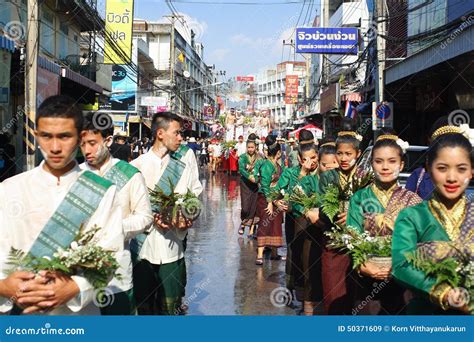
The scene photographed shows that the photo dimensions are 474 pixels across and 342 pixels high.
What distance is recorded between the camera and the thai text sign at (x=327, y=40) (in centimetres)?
1931

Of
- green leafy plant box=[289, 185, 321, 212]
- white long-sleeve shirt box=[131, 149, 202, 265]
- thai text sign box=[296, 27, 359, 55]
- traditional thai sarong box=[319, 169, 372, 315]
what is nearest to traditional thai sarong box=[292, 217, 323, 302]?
green leafy plant box=[289, 185, 321, 212]

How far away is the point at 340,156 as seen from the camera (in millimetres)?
5301

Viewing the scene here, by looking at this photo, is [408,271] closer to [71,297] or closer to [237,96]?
[71,297]

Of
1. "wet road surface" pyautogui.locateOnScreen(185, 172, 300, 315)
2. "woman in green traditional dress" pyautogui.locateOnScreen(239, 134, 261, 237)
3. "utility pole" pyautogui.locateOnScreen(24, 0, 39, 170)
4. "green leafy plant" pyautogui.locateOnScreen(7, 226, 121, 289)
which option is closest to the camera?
"green leafy plant" pyautogui.locateOnScreen(7, 226, 121, 289)

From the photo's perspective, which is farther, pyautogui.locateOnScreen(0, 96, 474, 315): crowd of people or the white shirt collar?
the white shirt collar

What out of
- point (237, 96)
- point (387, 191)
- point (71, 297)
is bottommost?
point (71, 297)

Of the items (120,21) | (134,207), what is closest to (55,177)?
(134,207)

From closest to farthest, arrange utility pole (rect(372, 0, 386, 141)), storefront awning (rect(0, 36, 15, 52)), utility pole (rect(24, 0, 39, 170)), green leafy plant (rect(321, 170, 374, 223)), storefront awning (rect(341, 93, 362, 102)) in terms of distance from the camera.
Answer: green leafy plant (rect(321, 170, 374, 223)), utility pole (rect(24, 0, 39, 170)), storefront awning (rect(0, 36, 15, 52)), utility pole (rect(372, 0, 386, 141)), storefront awning (rect(341, 93, 362, 102))

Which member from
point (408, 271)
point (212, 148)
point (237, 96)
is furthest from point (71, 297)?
point (237, 96)

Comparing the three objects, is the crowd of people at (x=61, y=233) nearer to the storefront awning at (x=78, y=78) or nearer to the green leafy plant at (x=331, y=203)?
the green leafy plant at (x=331, y=203)

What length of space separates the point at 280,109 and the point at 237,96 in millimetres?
13417

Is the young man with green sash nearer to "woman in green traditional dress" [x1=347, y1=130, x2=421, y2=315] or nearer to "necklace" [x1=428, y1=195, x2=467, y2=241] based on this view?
"necklace" [x1=428, y1=195, x2=467, y2=241]

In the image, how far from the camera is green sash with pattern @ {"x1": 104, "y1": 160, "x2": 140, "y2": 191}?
4.17 meters

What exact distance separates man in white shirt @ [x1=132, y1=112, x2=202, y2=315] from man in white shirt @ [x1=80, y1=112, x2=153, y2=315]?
0.65 metres
